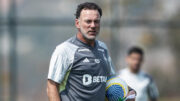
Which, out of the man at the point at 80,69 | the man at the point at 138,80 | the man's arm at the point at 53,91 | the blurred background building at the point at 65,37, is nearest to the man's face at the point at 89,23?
the man at the point at 80,69

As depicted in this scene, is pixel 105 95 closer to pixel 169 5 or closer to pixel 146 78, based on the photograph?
pixel 146 78

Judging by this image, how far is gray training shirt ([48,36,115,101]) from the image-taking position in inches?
185

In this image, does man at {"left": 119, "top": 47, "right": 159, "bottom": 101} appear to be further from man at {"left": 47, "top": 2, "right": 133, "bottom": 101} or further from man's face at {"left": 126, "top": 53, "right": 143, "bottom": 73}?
man at {"left": 47, "top": 2, "right": 133, "bottom": 101}

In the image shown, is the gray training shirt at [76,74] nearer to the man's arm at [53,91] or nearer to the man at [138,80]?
the man's arm at [53,91]

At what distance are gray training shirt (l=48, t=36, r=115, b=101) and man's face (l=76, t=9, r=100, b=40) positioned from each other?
0.16 m

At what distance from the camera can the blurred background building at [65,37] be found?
37.5 feet

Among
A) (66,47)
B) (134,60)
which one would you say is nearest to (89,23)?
(66,47)

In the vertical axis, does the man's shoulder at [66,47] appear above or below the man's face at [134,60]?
above

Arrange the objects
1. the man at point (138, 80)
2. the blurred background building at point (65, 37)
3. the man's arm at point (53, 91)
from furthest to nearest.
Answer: the blurred background building at point (65, 37), the man at point (138, 80), the man's arm at point (53, 91)

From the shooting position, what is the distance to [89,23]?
4.80 meters

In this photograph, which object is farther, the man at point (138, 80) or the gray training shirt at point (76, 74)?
the man at point (138, 80)

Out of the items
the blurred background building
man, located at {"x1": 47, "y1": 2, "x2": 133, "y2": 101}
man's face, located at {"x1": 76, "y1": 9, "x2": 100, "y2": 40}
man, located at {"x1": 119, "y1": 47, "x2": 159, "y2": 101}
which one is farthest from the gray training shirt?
the blurred background building

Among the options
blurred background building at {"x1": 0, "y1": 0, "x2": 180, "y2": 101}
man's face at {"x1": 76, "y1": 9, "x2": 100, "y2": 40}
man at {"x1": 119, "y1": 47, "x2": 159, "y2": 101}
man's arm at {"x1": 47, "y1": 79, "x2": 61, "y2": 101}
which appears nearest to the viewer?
man's arm at {"x1": 47, "y1": 79, "x2": 61, "y2": 101}

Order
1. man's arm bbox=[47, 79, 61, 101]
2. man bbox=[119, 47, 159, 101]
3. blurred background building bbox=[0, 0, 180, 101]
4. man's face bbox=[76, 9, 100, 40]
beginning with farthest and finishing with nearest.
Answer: blurred background building bbox=[0, 0, 180, 101] < man bbox=[119, 47, 159, 101] < man's face bbox=[76, 9, 100, 40] < man's arm bbox=[47, 79, 61, 101]
